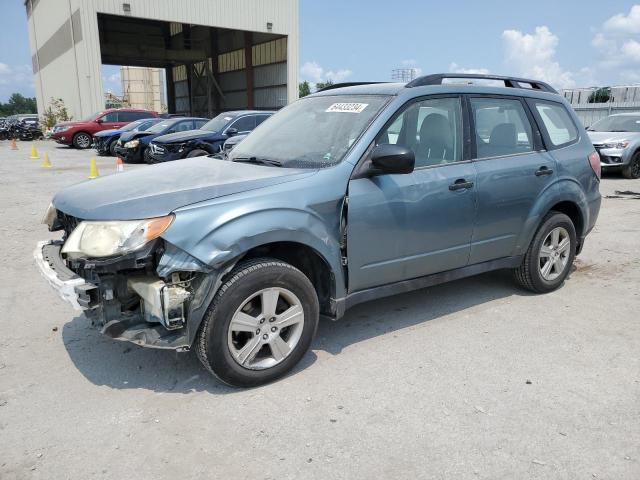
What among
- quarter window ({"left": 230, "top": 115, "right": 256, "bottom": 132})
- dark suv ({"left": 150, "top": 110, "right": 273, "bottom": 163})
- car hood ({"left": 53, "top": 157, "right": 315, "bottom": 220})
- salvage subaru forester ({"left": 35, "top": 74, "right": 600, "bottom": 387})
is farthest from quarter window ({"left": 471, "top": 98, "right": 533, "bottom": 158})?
quarter window ({"left": 230, "top": 115, "right": 256, "bottom": 132})

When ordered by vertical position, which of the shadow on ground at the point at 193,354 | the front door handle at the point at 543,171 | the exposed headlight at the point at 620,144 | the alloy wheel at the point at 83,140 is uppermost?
the front door handle at the point at 543,171

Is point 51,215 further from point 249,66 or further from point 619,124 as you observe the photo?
point 249,66

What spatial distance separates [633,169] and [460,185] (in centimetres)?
1088

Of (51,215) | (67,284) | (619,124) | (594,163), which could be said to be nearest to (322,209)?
(67,284)

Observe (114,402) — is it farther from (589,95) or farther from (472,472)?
(589,95)

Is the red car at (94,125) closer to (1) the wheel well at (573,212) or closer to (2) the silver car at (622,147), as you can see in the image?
(2) the silver car at (622,147)

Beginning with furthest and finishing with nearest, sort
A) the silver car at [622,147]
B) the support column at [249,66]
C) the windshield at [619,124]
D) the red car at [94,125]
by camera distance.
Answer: the support column at [249,66]
the red car at [94,125]
the windshield at [619,124]
the silver car at [622,147]

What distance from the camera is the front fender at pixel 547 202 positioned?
446 centimetres

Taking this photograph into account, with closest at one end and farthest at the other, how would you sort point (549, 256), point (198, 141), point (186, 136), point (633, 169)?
point (549, 256) → point (633, 169) → point (198, 141) → point (186, 136)

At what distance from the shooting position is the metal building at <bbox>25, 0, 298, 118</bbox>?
26562mm

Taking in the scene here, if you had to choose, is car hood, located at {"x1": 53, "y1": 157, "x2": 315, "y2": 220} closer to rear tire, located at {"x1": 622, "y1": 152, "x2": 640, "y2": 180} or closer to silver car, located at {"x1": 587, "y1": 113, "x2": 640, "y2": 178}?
silver car, located at {"x1": 587, "y1": 113, "x2": 640, "y2": 178}

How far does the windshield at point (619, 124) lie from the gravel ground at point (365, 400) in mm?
10227

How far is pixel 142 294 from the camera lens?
2920 mm

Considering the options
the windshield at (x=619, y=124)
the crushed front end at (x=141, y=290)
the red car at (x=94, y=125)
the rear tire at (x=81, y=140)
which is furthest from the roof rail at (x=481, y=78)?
the rear tire at (x=81, y=140)
